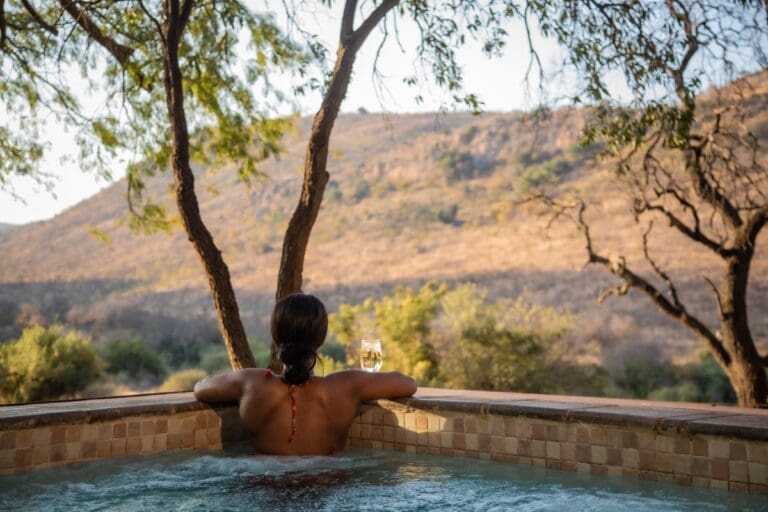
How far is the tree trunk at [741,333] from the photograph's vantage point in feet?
27.7

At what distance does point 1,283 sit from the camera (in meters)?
28.8

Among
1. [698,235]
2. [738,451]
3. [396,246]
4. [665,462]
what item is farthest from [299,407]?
[396,246]

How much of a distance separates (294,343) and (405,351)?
12.5 metres

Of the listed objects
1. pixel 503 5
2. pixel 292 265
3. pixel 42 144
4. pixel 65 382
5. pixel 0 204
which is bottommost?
pixel 65 382

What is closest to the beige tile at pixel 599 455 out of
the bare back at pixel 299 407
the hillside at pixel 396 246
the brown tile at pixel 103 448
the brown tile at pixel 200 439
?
the bare back at pixel 299 407

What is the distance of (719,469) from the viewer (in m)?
3.07

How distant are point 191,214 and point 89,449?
2.38 meters

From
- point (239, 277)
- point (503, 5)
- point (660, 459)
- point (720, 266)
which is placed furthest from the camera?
point (239, 277)

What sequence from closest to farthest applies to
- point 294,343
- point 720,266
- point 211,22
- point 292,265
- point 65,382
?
1. point 294,343
2. point 292,265
3. point 211,22
4. point 65,382
5. point 720,266

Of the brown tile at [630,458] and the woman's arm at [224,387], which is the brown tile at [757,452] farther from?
the woman's arm at [224,387]

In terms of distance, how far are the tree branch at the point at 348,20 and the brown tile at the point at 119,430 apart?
3340mm

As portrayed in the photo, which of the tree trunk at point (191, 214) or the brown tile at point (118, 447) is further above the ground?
the tree trunk at point (191, 214)

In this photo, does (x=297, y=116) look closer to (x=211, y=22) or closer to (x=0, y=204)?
(x=211, y=22)

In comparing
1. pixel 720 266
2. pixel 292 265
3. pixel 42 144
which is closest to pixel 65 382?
pixel 42 144
